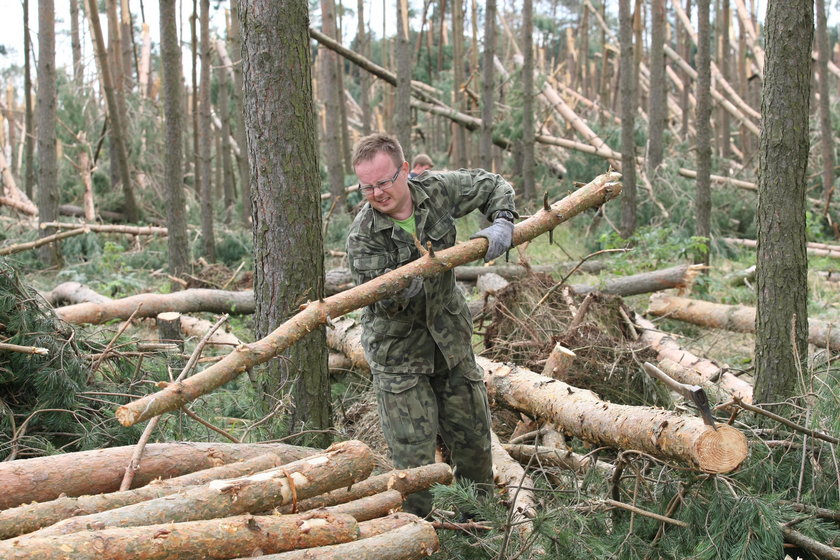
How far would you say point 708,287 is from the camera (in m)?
8.22

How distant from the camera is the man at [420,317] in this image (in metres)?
3.61

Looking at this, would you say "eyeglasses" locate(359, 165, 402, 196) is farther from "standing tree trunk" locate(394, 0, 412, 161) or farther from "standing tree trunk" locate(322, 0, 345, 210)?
"standing tree trunk" locate(322, 0, 345, 210)

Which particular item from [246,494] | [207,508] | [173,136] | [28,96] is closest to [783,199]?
[246,494]

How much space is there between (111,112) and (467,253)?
9432mm

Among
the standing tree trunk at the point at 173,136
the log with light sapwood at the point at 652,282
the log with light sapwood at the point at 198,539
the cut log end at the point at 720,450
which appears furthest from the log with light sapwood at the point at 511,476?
the standing tree trunk at the point at 173,136

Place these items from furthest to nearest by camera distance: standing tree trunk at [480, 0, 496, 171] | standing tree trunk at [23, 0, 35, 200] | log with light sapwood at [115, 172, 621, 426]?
standing tree trunk at [23, 0, 35, 200] → standing tree trunk at [480, 0, 496, 171] → log with light sapwood at [115, 172, 621, 426]

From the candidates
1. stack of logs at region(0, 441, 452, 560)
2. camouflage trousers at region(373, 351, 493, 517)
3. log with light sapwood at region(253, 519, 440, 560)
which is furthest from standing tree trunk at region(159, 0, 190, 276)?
log with light sapwood at region(253, 519, 440, 560)

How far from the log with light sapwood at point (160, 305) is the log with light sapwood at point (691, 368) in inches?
149

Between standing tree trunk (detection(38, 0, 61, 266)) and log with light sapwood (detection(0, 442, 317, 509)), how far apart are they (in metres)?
7.45

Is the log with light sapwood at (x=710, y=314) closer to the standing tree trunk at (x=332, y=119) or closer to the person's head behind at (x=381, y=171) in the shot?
the person's head behind at (x=381, y=171)

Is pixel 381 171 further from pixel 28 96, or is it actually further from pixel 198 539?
pixel 28 96

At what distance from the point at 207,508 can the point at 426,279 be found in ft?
4.96

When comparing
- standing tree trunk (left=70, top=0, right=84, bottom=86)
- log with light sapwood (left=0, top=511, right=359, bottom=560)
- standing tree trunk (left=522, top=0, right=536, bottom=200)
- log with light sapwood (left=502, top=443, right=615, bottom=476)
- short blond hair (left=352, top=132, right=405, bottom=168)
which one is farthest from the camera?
standing tree trunk (left=70, top=0, right=84, bottom=86)

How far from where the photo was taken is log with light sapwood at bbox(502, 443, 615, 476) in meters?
3.97
